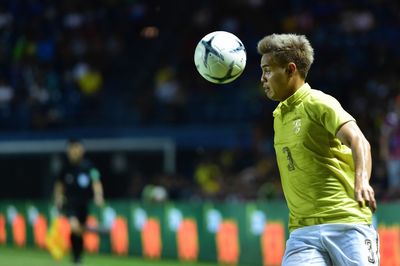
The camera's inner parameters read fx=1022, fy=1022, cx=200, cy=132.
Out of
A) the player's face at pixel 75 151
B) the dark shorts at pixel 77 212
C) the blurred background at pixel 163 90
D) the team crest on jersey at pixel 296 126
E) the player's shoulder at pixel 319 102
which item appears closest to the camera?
the player's shoulder at pixel 319 102

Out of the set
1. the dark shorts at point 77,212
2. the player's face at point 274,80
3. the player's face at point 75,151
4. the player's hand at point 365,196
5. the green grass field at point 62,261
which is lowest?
the green grass field at point 62,261

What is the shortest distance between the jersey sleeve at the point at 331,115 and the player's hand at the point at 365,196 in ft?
1.73

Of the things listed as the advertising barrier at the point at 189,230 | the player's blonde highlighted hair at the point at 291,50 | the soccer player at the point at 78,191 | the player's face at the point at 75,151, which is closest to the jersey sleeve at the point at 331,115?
the player's blonde highlighted hair at the point at 291,50

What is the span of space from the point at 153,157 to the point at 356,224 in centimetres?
2140

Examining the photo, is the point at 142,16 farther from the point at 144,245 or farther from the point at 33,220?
the point at 144,245

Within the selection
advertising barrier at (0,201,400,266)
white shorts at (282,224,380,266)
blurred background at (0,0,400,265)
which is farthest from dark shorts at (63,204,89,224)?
white shorts at (282,224,380,266)

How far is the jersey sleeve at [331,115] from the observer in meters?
6.04

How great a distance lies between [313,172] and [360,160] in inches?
24.7

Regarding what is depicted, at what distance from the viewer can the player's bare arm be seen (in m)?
5.56

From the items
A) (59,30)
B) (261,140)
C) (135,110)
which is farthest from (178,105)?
(59,30)

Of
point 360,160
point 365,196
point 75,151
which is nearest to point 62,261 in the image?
point 75,151

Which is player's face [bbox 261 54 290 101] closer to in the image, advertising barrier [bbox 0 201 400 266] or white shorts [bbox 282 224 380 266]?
white shorts [bbox 282 224 380 266]

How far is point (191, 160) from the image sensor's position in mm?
25812

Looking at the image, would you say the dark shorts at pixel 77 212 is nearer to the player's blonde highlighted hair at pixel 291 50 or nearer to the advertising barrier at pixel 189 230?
the advertising barrier at pixel 189 230
